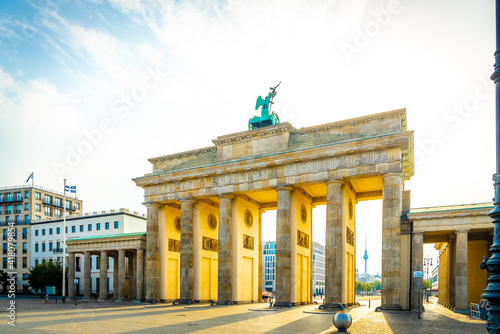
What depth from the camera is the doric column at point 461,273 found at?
31500mm

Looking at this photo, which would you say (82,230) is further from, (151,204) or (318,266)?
(318,266)

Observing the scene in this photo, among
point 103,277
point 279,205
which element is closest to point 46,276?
point 103,277

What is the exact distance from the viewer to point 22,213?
9044 centimetres

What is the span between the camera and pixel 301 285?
134ft

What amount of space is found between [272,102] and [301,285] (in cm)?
1861

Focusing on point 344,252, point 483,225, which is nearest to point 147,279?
point 344,252

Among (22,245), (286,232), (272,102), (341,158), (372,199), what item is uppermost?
(272,102)

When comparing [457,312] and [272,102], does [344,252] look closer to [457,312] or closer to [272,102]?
[457,312]

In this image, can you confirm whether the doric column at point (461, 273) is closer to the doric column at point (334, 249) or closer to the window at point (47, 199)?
the doric column at point (334, 249)

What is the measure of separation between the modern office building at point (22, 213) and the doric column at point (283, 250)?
214 feet

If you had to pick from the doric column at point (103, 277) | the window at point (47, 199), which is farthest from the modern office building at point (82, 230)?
the doric column at point (103, 277)

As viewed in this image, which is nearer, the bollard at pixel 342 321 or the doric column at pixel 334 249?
the bollard at pixel 342 321

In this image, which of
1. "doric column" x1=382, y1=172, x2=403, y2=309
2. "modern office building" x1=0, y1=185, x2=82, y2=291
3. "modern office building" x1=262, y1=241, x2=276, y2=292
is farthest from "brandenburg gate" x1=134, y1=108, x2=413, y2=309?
"modern office building" x1=262, y1=241, x2=276, y2=292

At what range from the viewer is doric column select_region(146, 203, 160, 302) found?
4584 centimetres
